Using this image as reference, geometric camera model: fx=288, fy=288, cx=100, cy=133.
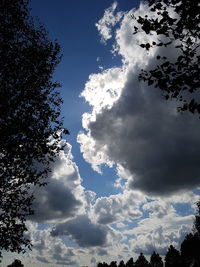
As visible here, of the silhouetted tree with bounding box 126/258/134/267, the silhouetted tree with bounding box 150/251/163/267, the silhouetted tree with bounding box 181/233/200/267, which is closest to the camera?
the silhouetted tree with bounding box 181/233/200/267

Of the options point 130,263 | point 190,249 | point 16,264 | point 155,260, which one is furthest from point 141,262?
point 190,249

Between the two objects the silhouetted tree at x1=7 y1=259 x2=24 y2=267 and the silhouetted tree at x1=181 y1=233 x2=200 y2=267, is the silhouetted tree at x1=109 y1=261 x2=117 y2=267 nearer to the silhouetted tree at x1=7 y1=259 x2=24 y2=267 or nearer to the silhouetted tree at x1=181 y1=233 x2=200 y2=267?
the silhouetted tree at x1=7 y1=259 x2=24 y2=267

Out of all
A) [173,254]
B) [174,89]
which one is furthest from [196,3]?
[173,254]

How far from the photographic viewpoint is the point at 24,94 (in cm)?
2006

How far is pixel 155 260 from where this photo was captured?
163 meters

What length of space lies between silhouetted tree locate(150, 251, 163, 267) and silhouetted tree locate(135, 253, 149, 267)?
11.8 m

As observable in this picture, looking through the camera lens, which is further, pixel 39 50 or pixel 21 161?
pixel 39 50

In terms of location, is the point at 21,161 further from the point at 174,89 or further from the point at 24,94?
the point at 174,89

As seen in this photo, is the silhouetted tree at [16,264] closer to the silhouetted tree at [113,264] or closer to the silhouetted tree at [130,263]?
the silhouetted tree at [130,263]

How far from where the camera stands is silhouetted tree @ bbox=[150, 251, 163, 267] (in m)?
160

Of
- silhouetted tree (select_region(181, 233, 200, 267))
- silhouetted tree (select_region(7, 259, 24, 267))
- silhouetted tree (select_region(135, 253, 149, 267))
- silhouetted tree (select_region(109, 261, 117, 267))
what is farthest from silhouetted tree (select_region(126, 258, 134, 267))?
silhouetted tree (select_region(181, 233, 200, 267))

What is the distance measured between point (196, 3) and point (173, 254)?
4678 inches

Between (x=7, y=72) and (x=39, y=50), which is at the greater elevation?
(x=39, y=50)

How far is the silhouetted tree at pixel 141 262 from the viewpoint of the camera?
174 metres
